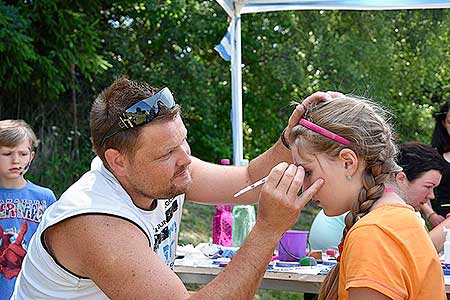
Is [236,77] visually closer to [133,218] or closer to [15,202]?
[15,202]

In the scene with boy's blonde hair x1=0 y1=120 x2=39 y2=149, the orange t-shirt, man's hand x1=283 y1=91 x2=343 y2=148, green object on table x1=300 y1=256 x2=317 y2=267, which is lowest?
green object on table x1=300 y1=256 x2=317 y2=267

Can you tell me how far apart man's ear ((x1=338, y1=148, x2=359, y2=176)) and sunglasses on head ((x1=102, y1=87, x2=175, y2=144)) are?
0.57m

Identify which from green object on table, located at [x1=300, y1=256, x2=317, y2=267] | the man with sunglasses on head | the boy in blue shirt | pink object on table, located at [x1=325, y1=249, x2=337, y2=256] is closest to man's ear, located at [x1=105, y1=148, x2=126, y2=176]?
the man with sunglasses on head

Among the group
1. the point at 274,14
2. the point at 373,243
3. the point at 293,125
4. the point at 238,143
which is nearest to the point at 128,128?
the point at 293,125

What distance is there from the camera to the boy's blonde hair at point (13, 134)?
159 inches

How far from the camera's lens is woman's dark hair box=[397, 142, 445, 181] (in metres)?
3.57

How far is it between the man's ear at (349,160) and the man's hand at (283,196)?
7cm

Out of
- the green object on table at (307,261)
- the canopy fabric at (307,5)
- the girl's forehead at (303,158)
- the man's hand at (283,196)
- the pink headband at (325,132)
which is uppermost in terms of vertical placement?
the canopy fabric at (307,5)

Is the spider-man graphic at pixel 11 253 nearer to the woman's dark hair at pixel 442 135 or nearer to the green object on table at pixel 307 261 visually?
the green object on table at pixel 307 261

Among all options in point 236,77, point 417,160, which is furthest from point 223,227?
point 236,77

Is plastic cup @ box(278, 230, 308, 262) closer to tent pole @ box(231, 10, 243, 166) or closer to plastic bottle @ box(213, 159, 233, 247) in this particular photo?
plastic bottle @ box(213, 159, 233, 247)

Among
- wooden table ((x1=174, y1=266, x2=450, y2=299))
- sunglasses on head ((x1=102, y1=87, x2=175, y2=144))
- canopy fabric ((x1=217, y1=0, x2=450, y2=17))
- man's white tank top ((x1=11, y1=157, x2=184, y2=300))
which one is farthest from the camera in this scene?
canopy fabric ((x1=217, y1=0, x2=450, y2=17))

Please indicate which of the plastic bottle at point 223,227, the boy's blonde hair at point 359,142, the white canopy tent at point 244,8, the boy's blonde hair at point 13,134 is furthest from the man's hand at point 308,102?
the white canopy tent at point 244,8

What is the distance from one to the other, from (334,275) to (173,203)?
0.68 metres
